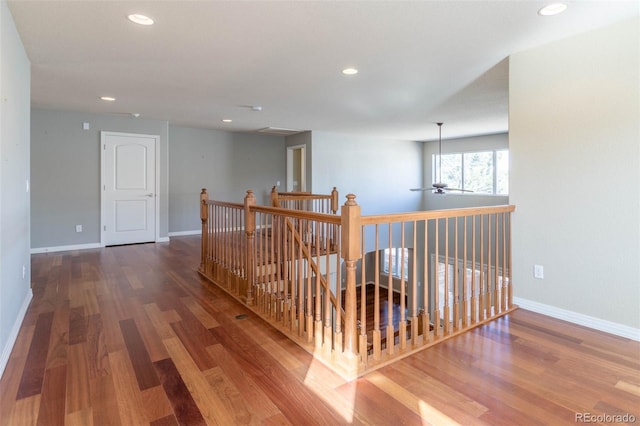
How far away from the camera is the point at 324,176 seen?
789 centimetres

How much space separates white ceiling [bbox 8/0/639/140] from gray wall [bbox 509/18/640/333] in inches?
9.9

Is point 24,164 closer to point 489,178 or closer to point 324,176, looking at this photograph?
point 324,176

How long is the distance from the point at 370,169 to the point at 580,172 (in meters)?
6.00

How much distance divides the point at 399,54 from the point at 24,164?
11.1 ft

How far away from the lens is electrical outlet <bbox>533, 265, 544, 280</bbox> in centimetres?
309

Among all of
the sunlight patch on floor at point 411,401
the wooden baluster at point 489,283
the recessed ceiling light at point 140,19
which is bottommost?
the sunlight patch on floor at point 411,401

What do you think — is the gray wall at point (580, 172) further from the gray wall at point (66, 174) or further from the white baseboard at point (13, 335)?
the gray wall at point (66, 174)

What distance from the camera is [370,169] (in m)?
8.72

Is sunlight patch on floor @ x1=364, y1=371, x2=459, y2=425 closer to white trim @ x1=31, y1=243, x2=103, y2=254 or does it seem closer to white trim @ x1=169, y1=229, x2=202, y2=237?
white trim @ x1=31, y1=243, x2=103, y2=254

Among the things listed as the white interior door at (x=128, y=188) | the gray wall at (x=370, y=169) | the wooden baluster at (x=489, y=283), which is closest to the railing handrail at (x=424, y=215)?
the wooden baluster at (x=489, y=283)

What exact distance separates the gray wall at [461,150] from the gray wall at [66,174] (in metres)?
7.03

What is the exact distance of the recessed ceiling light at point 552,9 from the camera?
2.30 meters


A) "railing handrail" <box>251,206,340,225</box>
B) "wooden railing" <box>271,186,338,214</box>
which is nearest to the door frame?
"wooden railing" <box>271,186,338,214</box>

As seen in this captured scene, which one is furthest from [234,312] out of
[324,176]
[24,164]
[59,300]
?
[324,176]
